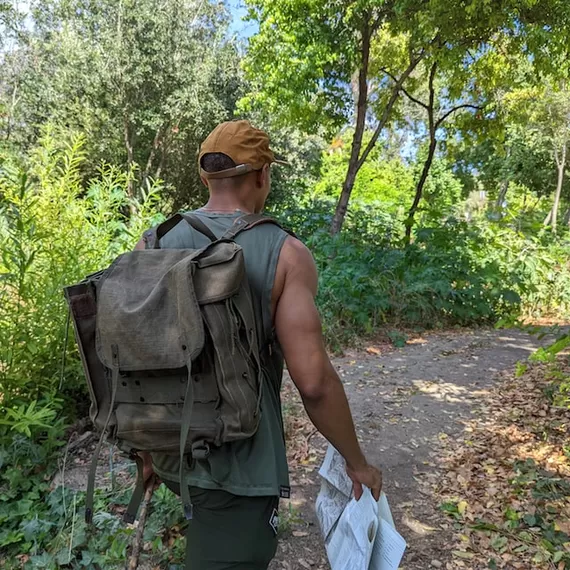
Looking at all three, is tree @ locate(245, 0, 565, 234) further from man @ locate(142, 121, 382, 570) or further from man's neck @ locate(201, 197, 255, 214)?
man @ locate(142, 121, 382, 570)

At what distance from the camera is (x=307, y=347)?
4.16 ft

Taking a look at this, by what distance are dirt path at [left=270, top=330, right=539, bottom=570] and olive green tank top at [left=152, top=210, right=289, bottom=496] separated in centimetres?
154

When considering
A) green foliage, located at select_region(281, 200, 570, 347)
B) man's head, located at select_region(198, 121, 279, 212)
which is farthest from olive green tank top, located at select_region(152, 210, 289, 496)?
green foliage, located at select_region(281, 200, 570, 347)

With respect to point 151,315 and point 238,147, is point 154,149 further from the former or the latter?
point 151,315

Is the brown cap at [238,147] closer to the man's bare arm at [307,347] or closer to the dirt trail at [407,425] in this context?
the man's bare arm at [307,347]

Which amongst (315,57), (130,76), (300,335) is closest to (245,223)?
(300,335)

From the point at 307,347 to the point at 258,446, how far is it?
1.00ft

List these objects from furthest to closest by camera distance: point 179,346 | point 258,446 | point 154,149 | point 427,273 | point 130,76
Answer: point 154,149 < point 130,76 < point 427,273 < point 258,446 < point 179,346

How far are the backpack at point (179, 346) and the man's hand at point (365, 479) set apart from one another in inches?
16.2

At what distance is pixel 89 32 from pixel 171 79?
2462 millimetres

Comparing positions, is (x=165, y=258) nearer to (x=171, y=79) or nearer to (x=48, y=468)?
(x=48, y=468)

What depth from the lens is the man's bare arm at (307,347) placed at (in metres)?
1.27

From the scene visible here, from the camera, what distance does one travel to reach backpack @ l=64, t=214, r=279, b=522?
1186mm

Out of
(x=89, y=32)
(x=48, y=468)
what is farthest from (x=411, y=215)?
(x=89, y=32)
